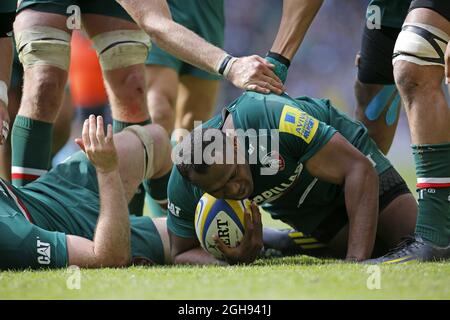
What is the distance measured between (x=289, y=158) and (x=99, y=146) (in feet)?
3.21

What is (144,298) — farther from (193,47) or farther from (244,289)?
(193,47)

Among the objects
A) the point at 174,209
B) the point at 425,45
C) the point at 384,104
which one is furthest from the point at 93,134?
the point at 384,104

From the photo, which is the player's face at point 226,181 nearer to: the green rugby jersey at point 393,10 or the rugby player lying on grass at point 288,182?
the rugby player lying on grass at point 288,182

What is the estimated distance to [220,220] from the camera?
4121 millimetres

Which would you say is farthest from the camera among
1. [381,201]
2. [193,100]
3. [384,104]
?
[193,100]

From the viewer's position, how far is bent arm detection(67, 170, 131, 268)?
393cm

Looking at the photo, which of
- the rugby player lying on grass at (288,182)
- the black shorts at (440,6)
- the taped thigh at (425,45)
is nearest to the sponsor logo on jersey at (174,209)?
the rugby player lying on grass at (288,182)

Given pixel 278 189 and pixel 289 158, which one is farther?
pixel 278 189

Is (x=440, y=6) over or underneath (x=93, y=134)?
over

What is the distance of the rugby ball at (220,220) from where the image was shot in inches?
163

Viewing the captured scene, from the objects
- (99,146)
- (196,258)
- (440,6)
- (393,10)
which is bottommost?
(196,258)

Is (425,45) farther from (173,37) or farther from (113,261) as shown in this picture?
(113,261)

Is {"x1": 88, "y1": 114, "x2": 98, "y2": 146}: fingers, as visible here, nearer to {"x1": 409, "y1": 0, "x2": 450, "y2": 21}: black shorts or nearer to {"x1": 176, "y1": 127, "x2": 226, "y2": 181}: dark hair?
{"x1": 176, "y1": 127, "x2": 226, "y2": 181}: dark hair

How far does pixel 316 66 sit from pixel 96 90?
4748 mm
